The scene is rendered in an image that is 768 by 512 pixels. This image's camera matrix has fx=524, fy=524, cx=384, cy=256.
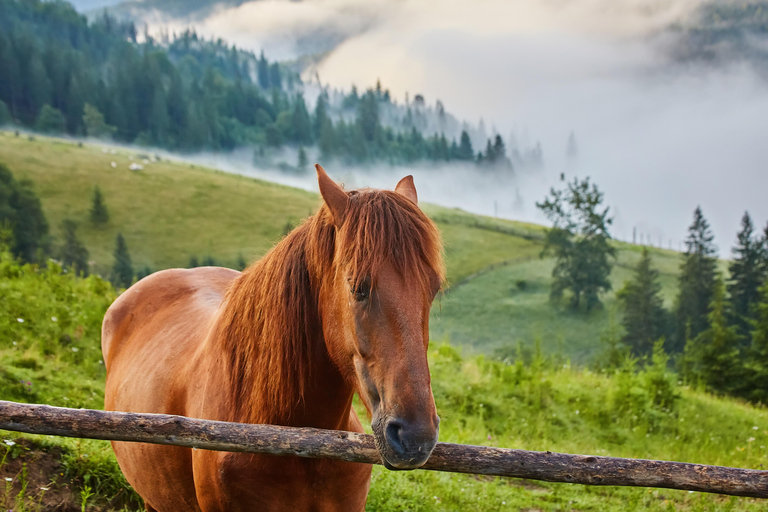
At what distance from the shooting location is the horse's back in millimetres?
3490

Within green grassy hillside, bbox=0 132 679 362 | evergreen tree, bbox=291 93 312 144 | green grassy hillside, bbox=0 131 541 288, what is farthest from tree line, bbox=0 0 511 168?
green grassy hillside, bbox=0 131 541 288

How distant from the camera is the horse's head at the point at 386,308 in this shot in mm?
2102

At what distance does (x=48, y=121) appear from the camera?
109 metres

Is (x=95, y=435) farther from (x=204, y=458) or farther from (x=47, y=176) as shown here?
(x=47, y=176)

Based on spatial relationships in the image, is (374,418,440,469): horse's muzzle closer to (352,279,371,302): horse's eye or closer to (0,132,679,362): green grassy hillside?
(352,279,371,302): horse's eye

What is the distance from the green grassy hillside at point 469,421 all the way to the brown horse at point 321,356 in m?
2.00

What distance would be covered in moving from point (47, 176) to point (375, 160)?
107743 millimetres

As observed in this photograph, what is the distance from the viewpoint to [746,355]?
31391mm

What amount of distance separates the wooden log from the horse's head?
0.26 m

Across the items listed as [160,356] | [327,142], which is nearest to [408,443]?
[160,356]

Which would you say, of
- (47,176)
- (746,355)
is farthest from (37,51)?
(746,355)

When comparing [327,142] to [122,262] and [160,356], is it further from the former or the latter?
[160,356]

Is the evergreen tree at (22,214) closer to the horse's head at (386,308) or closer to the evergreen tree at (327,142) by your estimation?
the horse's head at (386,308)

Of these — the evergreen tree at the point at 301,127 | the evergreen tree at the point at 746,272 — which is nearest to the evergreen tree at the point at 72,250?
the evergreen tree at the point at 746,272
